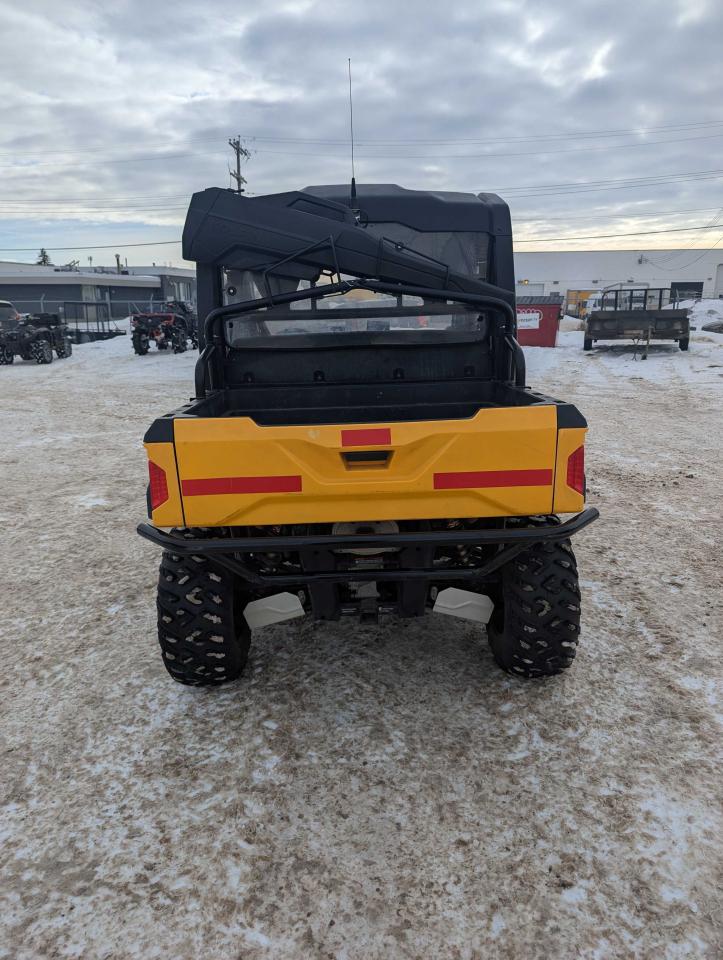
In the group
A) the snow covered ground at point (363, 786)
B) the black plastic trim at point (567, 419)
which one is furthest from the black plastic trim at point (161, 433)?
the black plastic trim at point (567, 419)

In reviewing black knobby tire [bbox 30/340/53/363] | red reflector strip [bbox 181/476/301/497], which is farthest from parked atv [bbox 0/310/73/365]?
red reflector strip [bbox 181/476/301/497]

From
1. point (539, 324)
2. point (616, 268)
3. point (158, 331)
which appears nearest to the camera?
point (539, 324)

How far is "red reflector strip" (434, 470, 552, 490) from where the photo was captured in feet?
8.60

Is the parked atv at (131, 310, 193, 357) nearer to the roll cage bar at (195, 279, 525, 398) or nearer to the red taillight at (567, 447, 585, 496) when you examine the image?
the roll cage bar at (195, 279, 525, 398)

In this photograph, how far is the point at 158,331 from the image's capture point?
2209 centimetres

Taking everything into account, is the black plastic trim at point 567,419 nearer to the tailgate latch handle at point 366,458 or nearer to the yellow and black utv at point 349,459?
the yellow and black utv at point 349,459

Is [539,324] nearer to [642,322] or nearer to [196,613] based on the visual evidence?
[642,322]

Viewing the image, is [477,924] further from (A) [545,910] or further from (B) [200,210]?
(B) [200,210]

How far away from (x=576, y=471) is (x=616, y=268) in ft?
294

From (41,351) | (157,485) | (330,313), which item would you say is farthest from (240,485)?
(41,351)

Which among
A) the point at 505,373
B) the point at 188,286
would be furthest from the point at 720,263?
the point at 505,373

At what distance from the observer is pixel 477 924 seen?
2023 mm

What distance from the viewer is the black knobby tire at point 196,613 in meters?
2.92

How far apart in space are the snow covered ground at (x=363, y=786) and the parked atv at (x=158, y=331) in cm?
1851
